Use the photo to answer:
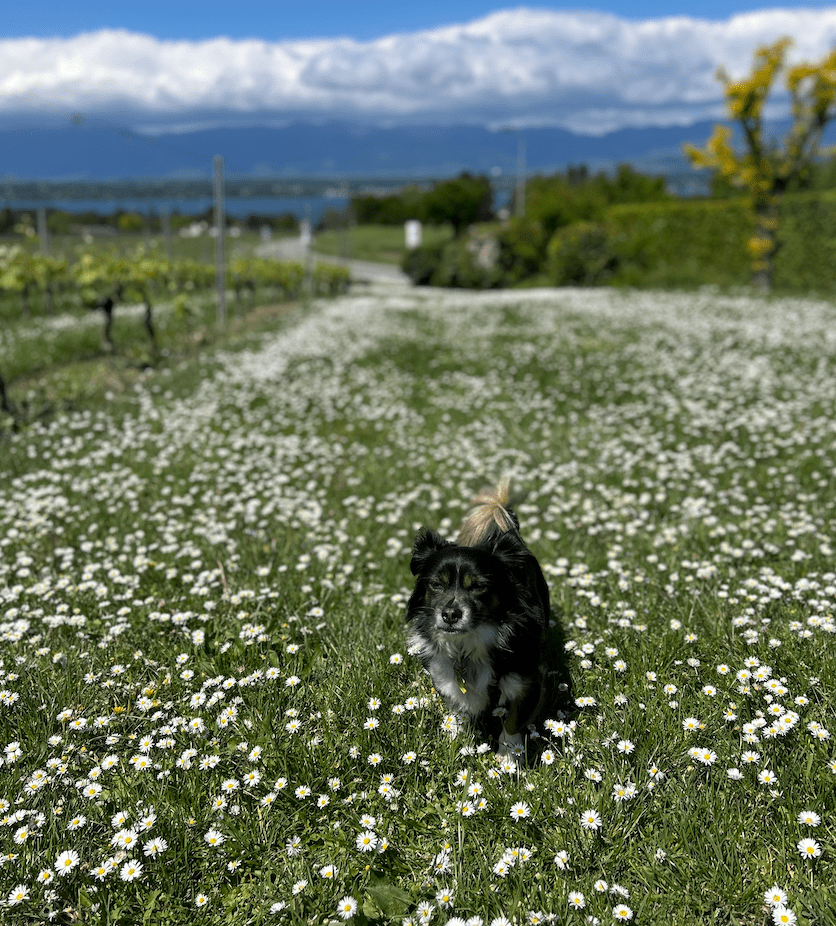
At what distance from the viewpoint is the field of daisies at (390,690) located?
2760 millimetres

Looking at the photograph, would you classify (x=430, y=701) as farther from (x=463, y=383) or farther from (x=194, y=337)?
(x=194, y=337)

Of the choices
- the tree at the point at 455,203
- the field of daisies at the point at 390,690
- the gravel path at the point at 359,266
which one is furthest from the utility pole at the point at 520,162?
the field of daisies at the point at 390,690

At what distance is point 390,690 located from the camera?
3799mm

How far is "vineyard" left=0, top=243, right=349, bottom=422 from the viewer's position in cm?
1412

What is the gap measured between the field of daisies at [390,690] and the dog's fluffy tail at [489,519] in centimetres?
92

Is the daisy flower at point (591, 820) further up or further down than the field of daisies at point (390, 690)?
further up

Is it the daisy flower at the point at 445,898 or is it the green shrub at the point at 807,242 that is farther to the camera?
the green shrub at the point at 807,242

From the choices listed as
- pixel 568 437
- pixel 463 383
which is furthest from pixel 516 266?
pixel 568 437

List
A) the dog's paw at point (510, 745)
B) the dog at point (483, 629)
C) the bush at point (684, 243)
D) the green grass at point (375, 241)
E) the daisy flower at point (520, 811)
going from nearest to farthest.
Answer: the daisy flower at point (520, 811) → the dog at point (483, 629) → the dog's paw at point (510, 745) → the bush at point (684, 243) → the green grass at point (375, 241)

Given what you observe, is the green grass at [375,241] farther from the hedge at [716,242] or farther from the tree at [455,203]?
the hedge at [716,242]

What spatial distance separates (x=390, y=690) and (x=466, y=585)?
106 centimetres

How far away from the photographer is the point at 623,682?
3.84 meters

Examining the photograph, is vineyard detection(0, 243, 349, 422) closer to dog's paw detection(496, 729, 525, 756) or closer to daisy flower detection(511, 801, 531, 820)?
dog's paw detection(496, 729, 525, 756)

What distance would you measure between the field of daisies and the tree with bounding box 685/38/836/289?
1961 centimetres
